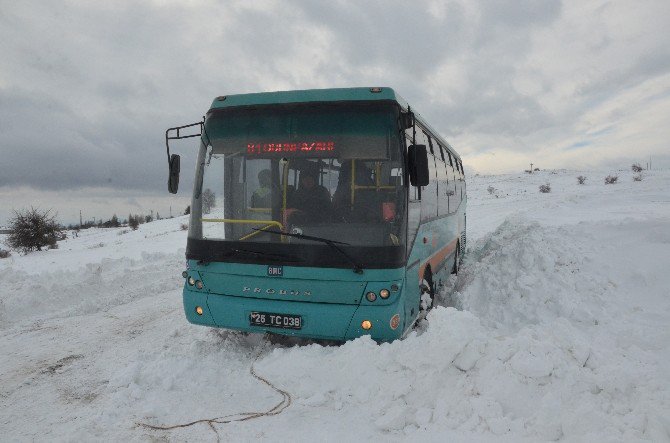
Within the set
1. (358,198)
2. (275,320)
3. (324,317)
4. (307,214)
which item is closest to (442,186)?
(358,198)

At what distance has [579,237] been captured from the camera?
881 cm

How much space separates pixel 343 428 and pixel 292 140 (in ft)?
11.3

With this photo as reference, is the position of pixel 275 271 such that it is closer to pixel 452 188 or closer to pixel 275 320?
pixel 275 320

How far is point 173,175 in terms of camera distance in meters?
6.55

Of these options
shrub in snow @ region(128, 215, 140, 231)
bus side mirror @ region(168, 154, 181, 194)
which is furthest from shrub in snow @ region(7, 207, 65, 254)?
bus side mirror @ region(168, 154, 181, 194)

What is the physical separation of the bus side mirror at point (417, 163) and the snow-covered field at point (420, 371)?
1.67 metres

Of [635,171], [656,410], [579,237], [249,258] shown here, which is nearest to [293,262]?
[249,258]

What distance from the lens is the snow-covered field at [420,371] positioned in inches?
159

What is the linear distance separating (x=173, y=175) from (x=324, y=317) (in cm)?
310

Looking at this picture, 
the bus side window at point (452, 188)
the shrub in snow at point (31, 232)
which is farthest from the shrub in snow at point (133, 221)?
the bus side window at point (452, 188)

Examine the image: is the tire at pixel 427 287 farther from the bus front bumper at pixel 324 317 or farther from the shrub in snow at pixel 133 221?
the shrub in snow at pixel 133 221

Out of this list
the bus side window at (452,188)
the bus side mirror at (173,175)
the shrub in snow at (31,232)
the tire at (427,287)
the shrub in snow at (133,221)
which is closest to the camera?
the bus side mirror at (173,175)

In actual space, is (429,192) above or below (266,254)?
above

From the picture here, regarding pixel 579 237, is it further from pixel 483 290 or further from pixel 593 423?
pixel 593 423
